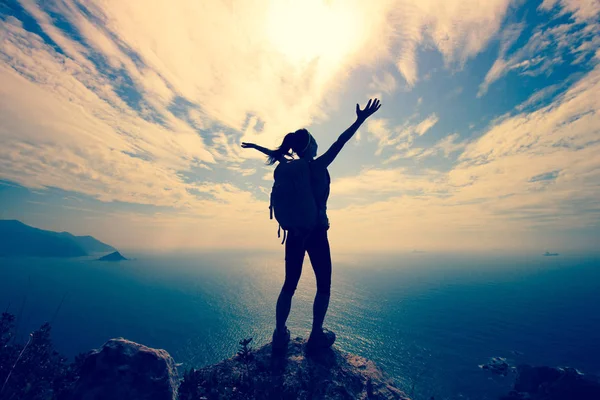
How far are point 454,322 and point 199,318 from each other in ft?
295

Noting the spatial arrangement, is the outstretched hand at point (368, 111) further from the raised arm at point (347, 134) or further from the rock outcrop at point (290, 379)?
the rock outcrop at point (290, 379)

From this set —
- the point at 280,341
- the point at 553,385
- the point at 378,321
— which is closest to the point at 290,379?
the point at 280,341

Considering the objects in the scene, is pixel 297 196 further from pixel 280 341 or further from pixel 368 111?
pixel 280 341

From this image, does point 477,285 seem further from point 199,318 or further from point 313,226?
point 313,226

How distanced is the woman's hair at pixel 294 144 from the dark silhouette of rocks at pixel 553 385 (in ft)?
203

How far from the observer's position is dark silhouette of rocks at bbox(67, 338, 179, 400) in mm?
6652

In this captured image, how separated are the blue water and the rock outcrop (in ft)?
127

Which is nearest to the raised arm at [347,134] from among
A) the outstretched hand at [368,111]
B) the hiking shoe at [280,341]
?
the outstretched hand at [368,111]

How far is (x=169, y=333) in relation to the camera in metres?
70.9

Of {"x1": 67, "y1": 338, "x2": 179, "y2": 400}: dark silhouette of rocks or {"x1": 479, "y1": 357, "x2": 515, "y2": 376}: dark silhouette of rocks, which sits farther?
{"x1": 479, "y1": 357, "x2": 515, "y2": 376}: dark silhouette of rocks

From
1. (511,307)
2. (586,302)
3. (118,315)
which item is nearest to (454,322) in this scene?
(511,307)

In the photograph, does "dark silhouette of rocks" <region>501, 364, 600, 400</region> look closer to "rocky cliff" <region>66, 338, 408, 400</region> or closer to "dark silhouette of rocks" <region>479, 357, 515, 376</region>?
"dark silhouette of rocks" <region>479, 357, 515, 376</region>

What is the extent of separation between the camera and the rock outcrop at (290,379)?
14.3 ft

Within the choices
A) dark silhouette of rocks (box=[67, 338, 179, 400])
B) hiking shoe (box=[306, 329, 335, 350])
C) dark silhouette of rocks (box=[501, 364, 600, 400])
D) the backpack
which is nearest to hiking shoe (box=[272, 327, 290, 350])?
hiking shoe (box=[306, 329, 335, 350])
